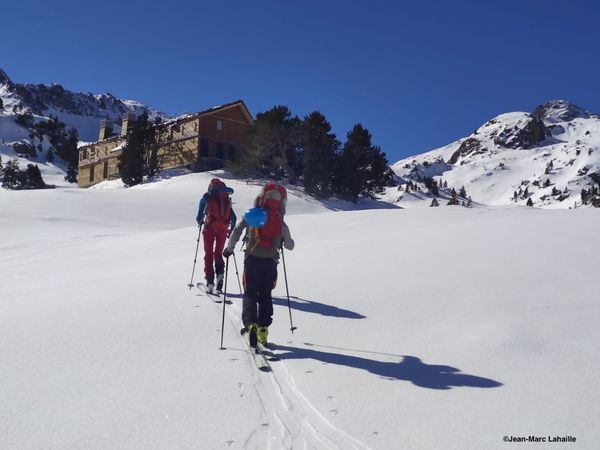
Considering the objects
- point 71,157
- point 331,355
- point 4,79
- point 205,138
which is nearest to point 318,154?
point 205,138

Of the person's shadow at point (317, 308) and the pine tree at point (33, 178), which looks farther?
the pine tree at point (33, 178)

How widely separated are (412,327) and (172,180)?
3579 centimetres

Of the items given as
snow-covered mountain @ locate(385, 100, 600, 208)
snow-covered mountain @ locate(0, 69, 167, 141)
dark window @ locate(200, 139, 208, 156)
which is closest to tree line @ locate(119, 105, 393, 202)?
dark window @ locate(200, 139, 208, 156)

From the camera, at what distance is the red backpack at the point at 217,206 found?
27.6 feet

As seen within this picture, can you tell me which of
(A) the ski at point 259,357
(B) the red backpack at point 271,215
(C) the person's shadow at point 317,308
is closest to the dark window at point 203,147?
(C) the person's shadow at point 317,308

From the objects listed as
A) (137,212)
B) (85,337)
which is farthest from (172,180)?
(85,337)

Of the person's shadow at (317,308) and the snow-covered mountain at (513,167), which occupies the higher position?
the snow-covered mountain at (513,167)

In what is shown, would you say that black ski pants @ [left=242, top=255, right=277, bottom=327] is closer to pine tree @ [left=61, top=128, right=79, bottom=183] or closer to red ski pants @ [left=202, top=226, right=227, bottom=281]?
red ski pants @ [left=202, top=226, right=227, bottom=281]

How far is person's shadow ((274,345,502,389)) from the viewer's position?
425cm

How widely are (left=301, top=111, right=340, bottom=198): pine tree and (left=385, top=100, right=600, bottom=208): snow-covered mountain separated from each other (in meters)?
25.5

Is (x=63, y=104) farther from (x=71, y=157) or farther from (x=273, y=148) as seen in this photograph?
(x=273, y=148)

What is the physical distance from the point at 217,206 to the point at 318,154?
31.3 metres

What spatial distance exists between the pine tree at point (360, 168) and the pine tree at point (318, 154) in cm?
89

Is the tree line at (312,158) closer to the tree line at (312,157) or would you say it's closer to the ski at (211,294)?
the tree line at (312,157)
